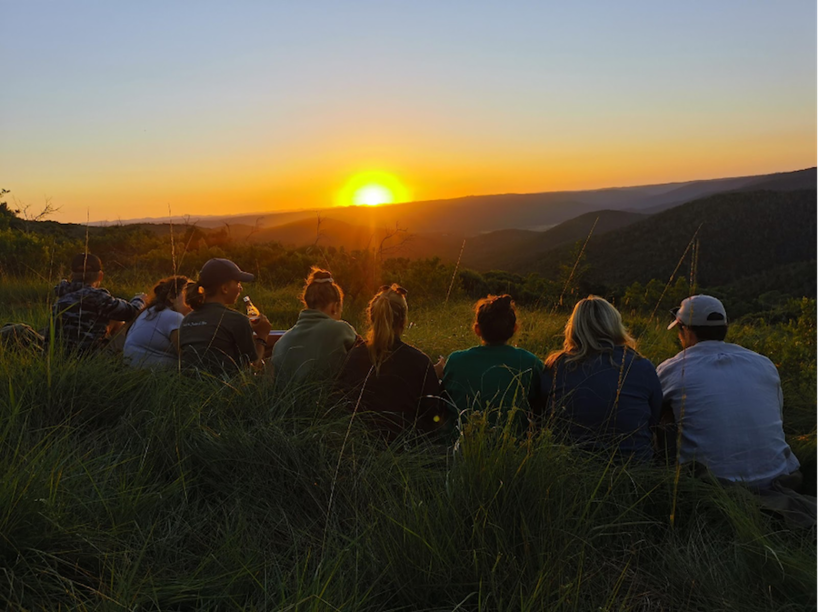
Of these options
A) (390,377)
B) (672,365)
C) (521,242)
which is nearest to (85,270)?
(390,377)

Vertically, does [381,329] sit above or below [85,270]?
below

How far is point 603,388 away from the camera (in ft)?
10.1

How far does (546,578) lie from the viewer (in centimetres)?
193

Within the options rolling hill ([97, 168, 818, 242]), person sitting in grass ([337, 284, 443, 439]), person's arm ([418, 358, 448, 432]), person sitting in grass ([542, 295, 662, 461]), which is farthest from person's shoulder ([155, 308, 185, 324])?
rolling hill ([97, 168, 818, 242])

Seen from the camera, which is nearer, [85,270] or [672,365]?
[672,365]

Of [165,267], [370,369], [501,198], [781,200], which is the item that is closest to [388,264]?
[165,267]

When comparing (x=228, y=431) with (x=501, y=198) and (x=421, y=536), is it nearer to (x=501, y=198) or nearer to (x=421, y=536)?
(x=421, y=536)

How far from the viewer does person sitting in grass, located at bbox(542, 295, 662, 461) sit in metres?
3.04

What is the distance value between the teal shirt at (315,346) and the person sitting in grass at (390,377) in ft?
0.96

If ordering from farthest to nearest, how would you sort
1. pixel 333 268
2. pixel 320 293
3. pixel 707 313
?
pixel 333 268 < pixel 320 293 < pixel 707 313

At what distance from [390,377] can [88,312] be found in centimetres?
274

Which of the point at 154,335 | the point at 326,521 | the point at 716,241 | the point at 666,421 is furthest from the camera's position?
the point at 716,241

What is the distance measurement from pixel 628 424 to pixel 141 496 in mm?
2173

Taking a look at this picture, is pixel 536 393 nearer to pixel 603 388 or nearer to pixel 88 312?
pixel 603 388
